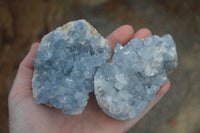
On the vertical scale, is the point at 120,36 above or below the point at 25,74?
above

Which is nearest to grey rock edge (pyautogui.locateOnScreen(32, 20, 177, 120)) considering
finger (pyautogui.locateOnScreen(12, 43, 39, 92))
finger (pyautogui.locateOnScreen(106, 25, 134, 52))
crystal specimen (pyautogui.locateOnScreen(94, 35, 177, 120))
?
crystal specimen (pyautogui.locateOnScreen(94, 35, 177, 120))

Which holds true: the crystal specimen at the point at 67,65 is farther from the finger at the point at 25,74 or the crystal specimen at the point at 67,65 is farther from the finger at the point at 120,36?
the finger at the point at 120,36

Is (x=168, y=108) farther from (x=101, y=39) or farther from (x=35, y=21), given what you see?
(x=35, y=21)

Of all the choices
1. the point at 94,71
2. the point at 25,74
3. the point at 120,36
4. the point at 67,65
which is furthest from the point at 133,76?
the point at 25,74

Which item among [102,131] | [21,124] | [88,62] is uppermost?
[88,62]

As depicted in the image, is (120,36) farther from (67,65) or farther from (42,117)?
(42,117)

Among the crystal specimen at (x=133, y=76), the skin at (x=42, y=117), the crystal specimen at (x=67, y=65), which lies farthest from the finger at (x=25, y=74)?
the crystal specimen at (x=133, y=76)

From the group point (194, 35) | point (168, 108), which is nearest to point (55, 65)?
point (168, 108)
